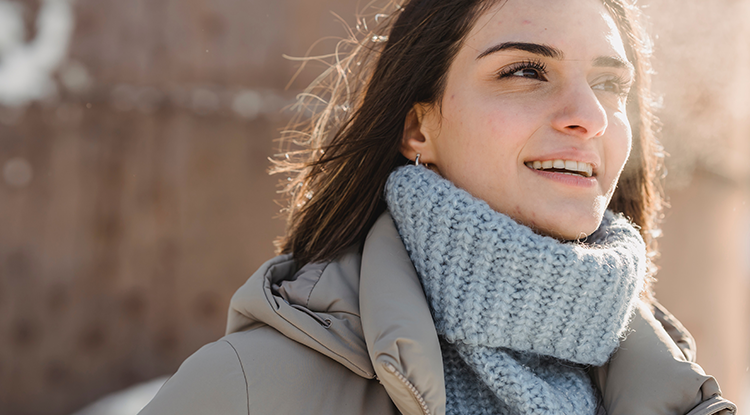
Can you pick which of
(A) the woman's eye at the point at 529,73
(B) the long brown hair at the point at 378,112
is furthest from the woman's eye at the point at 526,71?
(B) the long brown hair at the point at 378,112

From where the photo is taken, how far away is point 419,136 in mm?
1573

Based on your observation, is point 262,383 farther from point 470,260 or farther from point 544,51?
point 544,51

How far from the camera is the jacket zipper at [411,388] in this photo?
1.05 meters

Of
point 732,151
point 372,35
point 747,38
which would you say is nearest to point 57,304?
point 372,35

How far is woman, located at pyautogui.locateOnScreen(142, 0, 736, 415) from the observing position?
1152mm

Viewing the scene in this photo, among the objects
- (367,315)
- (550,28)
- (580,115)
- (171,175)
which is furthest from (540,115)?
(171,175)

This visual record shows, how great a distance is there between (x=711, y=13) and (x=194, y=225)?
10.5 ft

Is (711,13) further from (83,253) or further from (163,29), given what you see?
(83,253)

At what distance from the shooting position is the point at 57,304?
9.50ft

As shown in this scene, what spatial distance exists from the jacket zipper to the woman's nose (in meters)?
0.71

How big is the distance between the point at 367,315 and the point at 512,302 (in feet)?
1.12

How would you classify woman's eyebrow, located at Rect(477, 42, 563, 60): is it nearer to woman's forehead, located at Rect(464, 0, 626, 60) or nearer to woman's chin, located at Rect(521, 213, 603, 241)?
woman's forehead, located at Rect(464, 0, 626, 60)

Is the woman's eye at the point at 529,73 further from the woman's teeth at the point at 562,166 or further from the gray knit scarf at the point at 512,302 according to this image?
the gray knit scarf at the point at 512,302

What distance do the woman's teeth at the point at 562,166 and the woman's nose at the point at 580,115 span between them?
Answer: 7 centimetres
